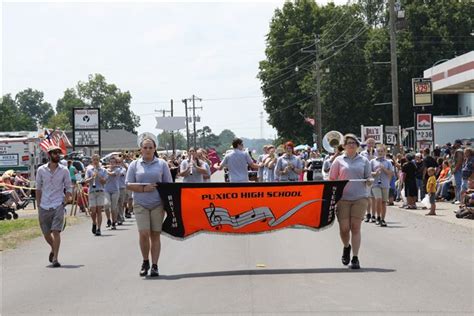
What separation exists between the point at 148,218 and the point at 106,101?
520ft

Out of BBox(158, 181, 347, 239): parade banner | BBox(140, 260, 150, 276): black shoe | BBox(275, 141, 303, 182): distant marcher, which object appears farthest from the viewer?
BBox(275, 141, 303, 182): distant marcher

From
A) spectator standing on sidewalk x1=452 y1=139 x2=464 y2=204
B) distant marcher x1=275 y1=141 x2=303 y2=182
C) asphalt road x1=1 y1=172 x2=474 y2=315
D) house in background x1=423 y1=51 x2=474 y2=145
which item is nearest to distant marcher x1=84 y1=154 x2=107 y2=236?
asphalt road x1=1 y1=172 x2=474 y2=315

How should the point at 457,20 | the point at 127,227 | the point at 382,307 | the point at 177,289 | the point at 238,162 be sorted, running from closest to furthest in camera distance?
the point at 382,307 < the point at 177,289 < the point at 238,162 < the point at 127,227 < the point at 457,20

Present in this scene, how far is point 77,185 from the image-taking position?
94.7 feet

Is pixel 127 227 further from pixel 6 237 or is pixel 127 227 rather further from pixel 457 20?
pixel 457 20

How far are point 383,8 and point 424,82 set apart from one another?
49018mm

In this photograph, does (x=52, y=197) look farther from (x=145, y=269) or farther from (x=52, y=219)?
(x=145, y=269)

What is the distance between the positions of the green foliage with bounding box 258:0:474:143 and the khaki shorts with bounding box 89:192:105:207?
4932cm

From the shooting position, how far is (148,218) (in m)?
12.6

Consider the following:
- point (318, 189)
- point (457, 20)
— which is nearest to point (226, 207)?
point (318, 189)

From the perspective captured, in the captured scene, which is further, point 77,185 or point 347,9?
point 347,9

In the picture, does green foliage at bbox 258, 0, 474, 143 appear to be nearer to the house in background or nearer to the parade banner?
the house in background

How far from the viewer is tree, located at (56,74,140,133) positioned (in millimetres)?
169125

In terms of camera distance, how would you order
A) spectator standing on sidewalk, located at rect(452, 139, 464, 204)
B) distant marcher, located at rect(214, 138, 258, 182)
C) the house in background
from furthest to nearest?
the house in background
spectator standing on sidewalk, located at rect(452, 139, 464, 204)
distant marcher, located at rect(214, 138, 258, 182)
